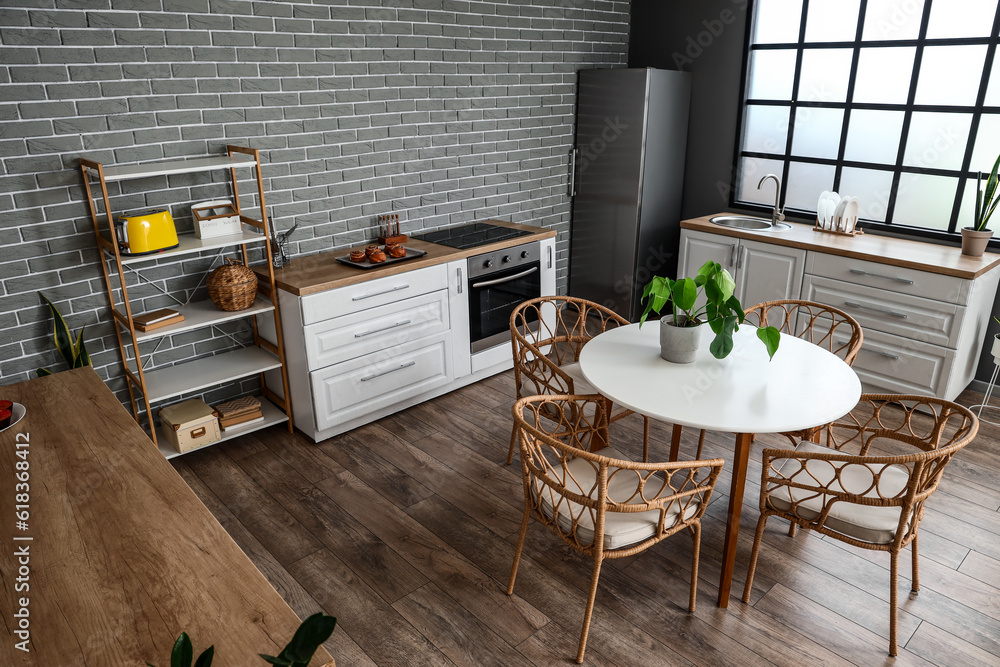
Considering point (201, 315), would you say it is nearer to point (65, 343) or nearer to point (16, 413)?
point (65, 343)

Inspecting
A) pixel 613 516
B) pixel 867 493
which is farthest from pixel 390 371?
pixel 867 493

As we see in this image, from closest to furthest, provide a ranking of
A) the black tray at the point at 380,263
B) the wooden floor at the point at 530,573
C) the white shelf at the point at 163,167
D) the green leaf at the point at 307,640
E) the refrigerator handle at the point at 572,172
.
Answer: the green leaf at the point at 307,640
the wooden floor at the point at 530,573
the white shelf at the point at 163,167
the black tray at the point at 380,263
the refrigerator handle at the point at 572,172

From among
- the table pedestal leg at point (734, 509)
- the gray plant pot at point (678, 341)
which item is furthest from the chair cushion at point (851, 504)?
the gray plant pot at point (678, 341)

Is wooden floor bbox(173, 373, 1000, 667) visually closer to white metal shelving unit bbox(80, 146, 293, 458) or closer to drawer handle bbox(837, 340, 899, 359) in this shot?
white metal shelving unit bbox(80, 146, 293, 458)

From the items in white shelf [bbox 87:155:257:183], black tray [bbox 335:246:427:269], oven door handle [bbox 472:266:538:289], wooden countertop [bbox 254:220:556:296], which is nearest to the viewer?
white shelf [bbox 87:155:257:183]

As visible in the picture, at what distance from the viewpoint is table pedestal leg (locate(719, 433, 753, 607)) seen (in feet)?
7.66

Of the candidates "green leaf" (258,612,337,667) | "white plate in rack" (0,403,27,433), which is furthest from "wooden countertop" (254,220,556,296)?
"green leaf" (258,612,337,667)

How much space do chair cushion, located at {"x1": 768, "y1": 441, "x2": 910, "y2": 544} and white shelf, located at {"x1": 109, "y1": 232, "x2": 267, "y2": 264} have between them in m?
2.50

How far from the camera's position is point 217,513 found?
2980 mm

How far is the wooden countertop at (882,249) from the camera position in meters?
3.55

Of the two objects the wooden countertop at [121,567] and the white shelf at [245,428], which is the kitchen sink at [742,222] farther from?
the wooden countertop at [121,567]

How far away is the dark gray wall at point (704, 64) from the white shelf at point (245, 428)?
3314mm

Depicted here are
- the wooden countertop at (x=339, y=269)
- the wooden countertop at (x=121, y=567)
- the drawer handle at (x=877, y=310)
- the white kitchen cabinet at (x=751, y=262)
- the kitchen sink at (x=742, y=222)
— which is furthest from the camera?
the kitchen sink at (x=742, y=222)

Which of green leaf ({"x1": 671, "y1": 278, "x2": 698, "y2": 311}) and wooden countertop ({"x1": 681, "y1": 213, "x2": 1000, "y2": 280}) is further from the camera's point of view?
wooden countertop ({"x1": 681, "y1": 213, "x2": 1000, "y2": 280})
